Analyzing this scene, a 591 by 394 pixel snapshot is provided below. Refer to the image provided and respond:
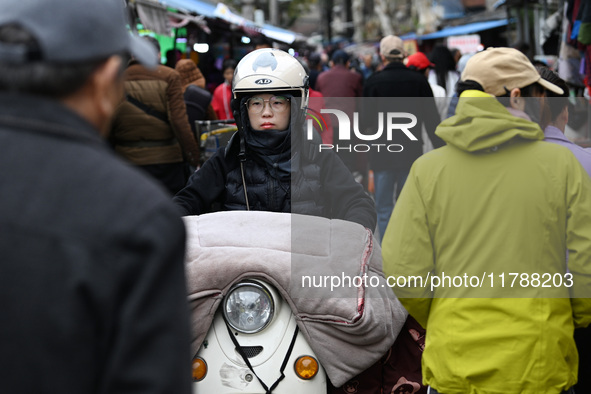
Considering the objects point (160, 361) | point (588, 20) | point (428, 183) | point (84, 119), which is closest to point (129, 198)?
point (84, 119)

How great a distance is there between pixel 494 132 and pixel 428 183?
0.29 m

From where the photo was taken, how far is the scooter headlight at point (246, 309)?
339 centimetres

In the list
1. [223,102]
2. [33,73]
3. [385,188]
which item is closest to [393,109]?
[385,188]

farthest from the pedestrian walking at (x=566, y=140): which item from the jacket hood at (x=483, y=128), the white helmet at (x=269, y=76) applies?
the white helmet at (x=269, y=76)

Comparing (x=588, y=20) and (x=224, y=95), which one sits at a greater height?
(x=588, y=20)

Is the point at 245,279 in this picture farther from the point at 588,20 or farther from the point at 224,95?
the point at 224,95

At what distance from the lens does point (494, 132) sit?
2.88m

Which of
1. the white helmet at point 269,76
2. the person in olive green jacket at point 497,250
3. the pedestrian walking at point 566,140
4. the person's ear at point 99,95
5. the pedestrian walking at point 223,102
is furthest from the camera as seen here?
the pedestrian walking at point 223,102

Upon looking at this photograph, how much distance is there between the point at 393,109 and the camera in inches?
327

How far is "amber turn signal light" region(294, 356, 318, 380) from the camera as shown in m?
3.41

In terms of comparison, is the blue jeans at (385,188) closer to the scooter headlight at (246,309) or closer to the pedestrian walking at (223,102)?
the pedestrian walking at (223,102)

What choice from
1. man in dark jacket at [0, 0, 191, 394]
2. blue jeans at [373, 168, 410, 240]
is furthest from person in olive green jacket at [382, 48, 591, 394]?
blue jeans at [373, 168, 410, 240]

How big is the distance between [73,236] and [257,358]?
2.03m

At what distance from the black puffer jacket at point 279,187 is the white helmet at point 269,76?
300 millimetres
